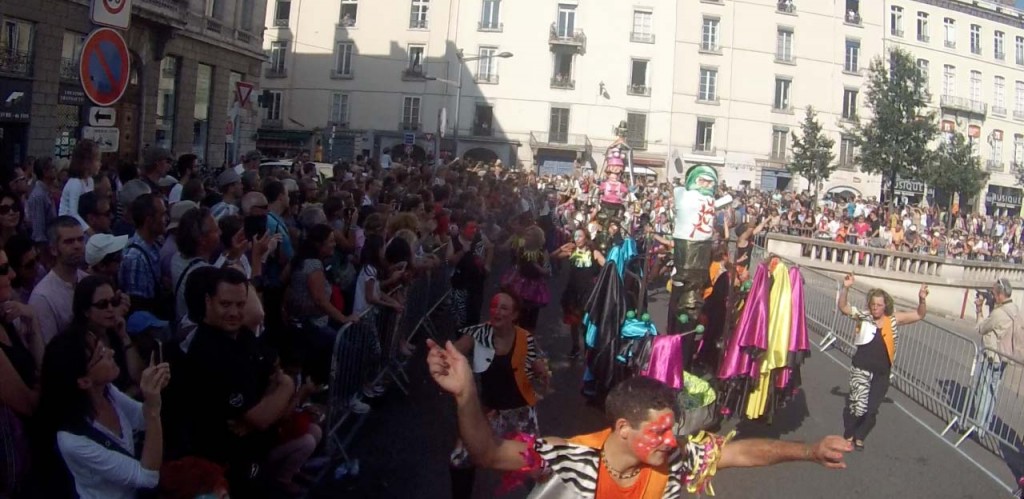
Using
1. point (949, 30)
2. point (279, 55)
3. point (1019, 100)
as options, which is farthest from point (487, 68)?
point (1019, 100)

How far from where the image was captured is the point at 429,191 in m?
11.9

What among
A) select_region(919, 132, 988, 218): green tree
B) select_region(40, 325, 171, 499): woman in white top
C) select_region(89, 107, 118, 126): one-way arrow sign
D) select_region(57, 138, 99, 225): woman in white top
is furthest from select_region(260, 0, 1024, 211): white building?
select_region(40, 325, 171, 499): woman in white top

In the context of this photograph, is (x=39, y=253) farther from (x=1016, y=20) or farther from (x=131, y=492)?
(x=1016, y=20)

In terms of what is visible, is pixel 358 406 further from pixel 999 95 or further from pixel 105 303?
pixel 999 95

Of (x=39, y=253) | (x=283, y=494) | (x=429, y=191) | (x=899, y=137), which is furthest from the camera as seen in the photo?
(x=899, y=137)

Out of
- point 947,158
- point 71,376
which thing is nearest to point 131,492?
point 71,376

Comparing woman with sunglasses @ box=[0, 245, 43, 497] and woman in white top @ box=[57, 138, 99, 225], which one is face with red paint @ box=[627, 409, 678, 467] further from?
woman in white top @ box=[57, 138, 99, 225]

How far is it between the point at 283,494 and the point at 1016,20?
198 feet

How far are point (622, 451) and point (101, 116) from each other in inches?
199

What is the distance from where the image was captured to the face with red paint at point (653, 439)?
3.23m

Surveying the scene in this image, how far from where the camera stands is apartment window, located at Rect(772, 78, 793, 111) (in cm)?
4753

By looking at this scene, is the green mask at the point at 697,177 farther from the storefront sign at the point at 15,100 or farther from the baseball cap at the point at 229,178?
the storefront sign at the point at 15,100

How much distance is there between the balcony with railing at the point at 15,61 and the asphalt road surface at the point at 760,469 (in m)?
14.5

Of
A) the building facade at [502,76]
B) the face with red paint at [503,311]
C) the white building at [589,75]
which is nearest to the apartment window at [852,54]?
the white building at [589,75]
